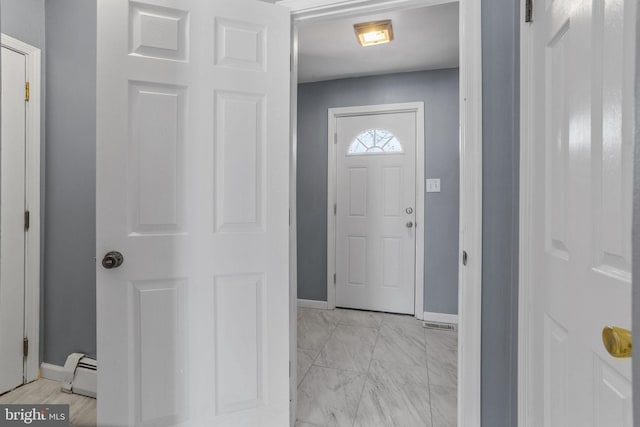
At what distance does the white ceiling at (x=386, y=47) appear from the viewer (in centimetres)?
219

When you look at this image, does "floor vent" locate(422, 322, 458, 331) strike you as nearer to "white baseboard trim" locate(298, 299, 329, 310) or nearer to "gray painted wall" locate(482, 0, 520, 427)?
"white baseboard trim" locate(298, 299, 329, 310)

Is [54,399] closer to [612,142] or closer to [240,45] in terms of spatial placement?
[240,45]

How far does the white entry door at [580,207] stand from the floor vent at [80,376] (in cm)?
221

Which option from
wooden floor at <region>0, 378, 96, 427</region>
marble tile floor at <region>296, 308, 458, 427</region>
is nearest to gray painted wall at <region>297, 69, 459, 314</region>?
marble tile floor at <region>296, 308, 458, 427</region>

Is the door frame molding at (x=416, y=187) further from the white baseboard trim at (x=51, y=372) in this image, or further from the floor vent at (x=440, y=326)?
the white baseboard trim at (x=51, y=372)

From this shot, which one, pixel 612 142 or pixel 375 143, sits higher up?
pixel 375 143

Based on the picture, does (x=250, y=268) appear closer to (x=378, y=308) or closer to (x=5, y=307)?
(x=5, y=307)

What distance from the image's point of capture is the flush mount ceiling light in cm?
223

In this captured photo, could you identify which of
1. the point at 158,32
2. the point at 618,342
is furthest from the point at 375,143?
the point at 618,342

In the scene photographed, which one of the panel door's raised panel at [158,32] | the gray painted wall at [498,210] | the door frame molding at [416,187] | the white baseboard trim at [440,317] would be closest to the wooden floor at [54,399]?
the panel door's raised panel at [158,32]

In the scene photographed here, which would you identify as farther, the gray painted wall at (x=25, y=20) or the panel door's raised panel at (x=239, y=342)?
the gray painted wall at (x=25, y=20)

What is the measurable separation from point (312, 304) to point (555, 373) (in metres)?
2.70

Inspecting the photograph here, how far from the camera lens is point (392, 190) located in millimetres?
3203

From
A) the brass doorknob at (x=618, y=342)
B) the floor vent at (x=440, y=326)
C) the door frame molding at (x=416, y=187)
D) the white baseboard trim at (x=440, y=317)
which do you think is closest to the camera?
the brass doorknob at (x=618, y=342)
